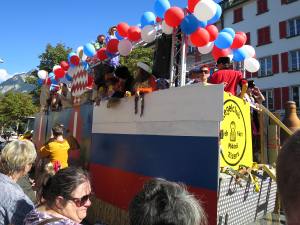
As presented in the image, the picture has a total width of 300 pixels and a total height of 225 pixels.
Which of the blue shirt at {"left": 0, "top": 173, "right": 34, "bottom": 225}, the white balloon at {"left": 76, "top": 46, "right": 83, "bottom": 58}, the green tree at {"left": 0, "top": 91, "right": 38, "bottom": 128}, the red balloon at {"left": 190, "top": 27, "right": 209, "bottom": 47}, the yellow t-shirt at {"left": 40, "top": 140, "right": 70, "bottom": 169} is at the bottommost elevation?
the blue shirt at {"left": 0, "top": 173, "right": 34, "bottom": 225}

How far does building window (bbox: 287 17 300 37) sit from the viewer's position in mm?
26281

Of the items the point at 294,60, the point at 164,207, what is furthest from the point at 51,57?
the point at 164,207

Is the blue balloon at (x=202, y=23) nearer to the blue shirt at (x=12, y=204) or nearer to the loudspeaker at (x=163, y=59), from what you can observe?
the loudspeaker at (x=163, y=59)

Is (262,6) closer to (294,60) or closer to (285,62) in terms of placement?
(285,62)

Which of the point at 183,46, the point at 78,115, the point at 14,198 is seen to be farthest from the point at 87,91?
the point at 14,198

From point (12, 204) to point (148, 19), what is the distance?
3.84 meters

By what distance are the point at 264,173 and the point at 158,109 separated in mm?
1513

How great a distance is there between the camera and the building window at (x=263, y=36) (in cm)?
2841

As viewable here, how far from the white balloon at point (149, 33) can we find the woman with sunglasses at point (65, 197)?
334 cm

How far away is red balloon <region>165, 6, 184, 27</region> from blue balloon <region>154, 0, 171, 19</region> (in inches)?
14.9

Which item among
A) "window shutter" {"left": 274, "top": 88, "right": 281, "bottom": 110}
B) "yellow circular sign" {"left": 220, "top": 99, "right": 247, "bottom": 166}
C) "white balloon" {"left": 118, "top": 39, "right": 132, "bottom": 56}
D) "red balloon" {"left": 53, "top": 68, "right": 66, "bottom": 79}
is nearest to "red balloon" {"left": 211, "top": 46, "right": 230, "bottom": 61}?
"white balloon" {"left": 118, "top": 39, "right": 132, "bottom": 56}

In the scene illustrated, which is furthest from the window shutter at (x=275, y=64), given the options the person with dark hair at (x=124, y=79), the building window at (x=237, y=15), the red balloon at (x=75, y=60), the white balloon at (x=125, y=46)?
the person with dark hair at (x=124, y=79)

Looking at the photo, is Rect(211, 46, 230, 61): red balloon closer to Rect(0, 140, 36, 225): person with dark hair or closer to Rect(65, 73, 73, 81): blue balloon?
Rect(0, 140, 36, 225): person with dark hair

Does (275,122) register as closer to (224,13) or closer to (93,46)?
(93,46)
